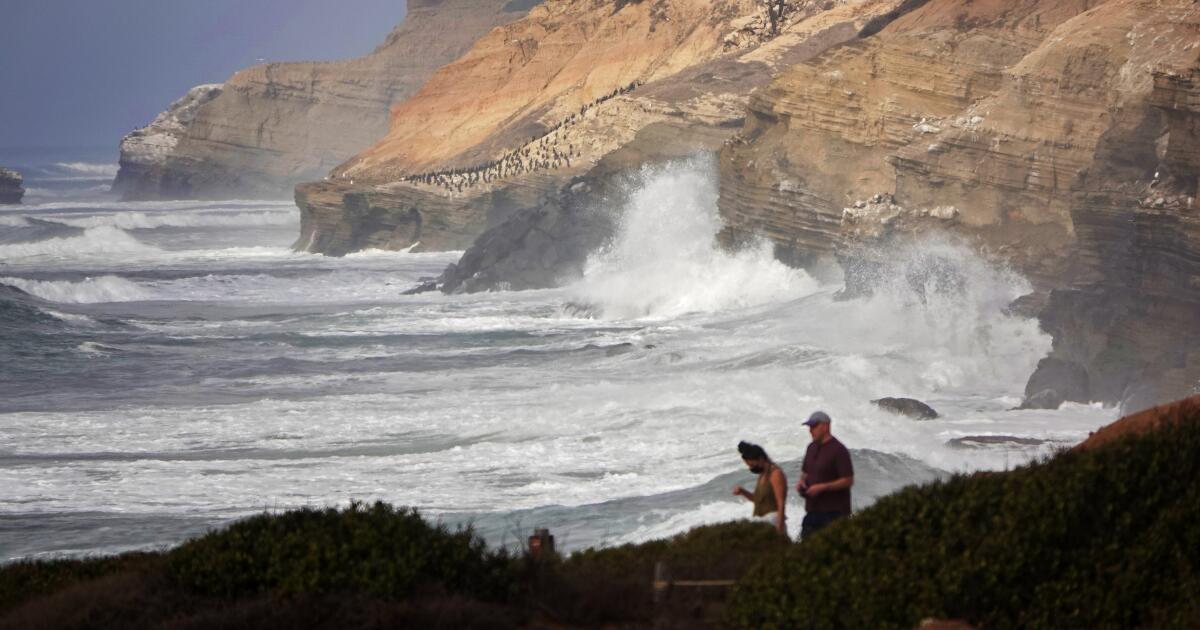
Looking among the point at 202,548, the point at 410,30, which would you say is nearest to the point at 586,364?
the point at 202,548

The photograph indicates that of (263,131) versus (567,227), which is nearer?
(567,227)

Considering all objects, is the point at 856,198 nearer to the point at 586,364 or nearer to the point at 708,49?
the point at 586,364

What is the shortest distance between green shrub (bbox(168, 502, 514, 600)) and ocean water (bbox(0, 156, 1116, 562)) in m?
6.27

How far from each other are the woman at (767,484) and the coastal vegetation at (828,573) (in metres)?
0.70

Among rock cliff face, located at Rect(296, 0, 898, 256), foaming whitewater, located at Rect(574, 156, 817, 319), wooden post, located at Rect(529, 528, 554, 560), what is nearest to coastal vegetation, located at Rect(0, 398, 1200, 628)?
wooden post, located at Rect(529, 528, 554, 560)

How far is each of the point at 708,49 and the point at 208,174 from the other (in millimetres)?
66365

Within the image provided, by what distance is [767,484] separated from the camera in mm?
10117

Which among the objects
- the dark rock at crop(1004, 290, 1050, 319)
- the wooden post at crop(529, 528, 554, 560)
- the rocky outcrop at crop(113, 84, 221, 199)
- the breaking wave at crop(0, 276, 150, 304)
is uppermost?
the rocky outcrop at crop(113, 84, 221, 199)

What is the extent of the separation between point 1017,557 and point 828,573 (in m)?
0.91

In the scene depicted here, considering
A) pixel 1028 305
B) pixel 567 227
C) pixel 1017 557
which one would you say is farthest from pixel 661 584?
pixel 567 227

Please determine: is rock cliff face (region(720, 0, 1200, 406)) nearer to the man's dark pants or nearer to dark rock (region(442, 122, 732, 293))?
dark rock (region(442, 122, 732, 293))

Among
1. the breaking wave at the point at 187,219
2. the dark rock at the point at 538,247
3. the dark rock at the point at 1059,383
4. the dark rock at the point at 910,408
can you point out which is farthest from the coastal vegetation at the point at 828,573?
the breaking wave at the point at 187,219

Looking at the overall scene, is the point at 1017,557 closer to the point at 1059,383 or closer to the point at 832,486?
the point at 832,486

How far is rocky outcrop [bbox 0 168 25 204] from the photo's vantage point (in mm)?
124625
